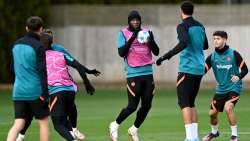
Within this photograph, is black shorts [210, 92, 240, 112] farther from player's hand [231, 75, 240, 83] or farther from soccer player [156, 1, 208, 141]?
soccer player [156, 1, 208, 141]

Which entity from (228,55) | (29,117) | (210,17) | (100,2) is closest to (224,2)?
(210,17)

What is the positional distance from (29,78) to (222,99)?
372cm

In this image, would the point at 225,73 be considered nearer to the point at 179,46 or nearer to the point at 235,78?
the point at 235,78

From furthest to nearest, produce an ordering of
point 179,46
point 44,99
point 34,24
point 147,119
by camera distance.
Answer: point 147,119 < point 179,46 < point 34,24 < point 44,99

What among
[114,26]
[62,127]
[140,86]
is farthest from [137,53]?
[114,26]

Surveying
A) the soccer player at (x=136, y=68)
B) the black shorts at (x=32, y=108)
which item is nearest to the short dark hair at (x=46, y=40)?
the black shorts at (x=32, y=108)

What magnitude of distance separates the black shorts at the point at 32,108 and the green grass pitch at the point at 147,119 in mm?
2517

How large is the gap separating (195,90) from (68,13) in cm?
1994

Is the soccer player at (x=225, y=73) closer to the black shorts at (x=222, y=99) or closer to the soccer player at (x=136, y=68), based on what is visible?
the black shorts at (x=222, y=99)

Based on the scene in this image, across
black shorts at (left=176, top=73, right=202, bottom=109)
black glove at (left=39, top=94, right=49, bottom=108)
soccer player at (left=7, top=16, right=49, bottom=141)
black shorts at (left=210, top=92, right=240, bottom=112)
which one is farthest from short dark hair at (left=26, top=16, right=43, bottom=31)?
black shorts at (left=210, top=92, right=240, bottom=112)

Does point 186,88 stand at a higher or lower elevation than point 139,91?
higher

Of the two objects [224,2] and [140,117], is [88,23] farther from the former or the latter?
[140,117]

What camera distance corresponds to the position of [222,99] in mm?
15000

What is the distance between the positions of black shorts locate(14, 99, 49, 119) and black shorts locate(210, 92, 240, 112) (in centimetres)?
330
